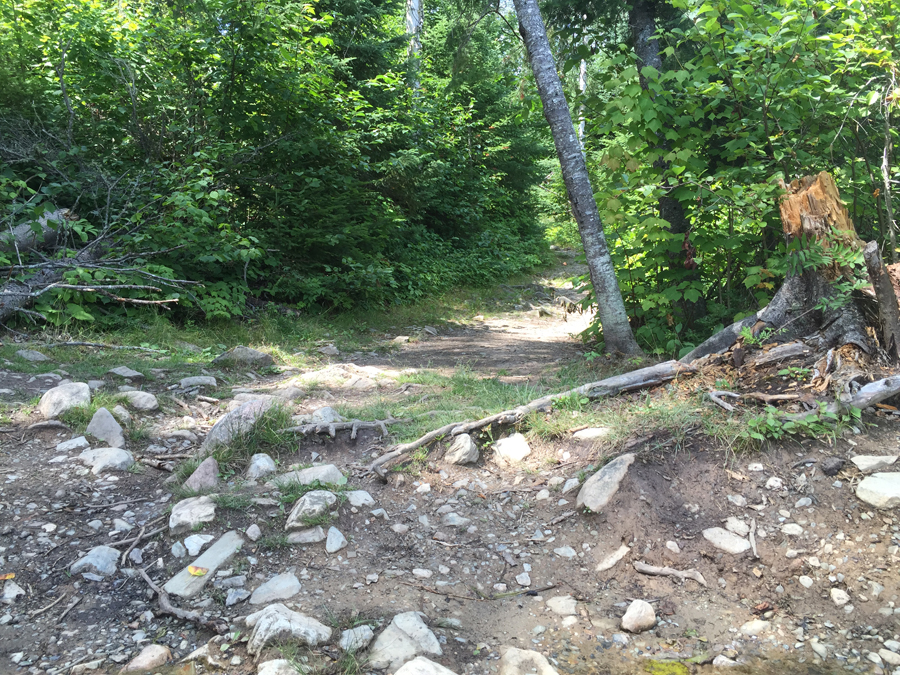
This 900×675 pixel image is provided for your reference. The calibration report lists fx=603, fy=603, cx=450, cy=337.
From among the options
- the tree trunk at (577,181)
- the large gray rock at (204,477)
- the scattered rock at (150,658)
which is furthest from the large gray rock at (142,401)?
the tree trunk at (577,181)

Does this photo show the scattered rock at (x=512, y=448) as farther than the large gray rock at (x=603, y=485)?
Yes

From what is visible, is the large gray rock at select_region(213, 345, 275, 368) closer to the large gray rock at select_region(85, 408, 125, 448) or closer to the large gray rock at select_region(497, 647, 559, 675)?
the large gray rock at select_region(85, 408, 125, 448)

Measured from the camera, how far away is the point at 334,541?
2996 mm

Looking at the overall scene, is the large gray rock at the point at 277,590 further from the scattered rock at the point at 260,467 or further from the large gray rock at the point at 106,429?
the large gray rock at the point at 106,429

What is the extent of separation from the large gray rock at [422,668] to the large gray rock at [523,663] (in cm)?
24

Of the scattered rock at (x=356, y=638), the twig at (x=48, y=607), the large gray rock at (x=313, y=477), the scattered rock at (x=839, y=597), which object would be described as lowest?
the scattered rock at (x=839, y=597)

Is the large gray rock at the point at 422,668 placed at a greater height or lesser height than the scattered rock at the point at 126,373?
lesser

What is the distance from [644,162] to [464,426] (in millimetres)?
3749

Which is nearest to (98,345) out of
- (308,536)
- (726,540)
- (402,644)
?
(308,536)

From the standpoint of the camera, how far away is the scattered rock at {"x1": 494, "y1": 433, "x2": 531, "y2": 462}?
12.5ft

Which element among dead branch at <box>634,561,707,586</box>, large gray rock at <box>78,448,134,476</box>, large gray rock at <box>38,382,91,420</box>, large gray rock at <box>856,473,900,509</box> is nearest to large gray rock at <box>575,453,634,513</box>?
dead branch at <box>634,561,707,586</box>

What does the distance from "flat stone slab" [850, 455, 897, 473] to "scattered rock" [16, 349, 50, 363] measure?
20.9 feet

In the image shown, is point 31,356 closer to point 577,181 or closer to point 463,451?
point 463,451

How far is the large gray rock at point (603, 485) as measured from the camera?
3172mm
